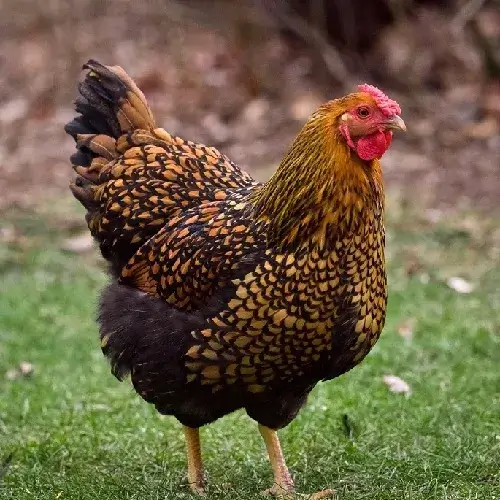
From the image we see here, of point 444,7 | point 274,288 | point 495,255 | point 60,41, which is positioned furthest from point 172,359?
point 60,41

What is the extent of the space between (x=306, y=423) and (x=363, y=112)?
6.73ft

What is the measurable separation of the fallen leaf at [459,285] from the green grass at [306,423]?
0.05m

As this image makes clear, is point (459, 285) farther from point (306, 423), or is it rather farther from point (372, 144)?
point (372, 144)

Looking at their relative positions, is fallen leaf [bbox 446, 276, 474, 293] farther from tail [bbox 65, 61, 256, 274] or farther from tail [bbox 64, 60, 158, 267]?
tail [bbox 64, 60, 158, 267]

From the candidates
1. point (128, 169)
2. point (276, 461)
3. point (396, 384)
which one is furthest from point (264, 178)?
point (276, 461)

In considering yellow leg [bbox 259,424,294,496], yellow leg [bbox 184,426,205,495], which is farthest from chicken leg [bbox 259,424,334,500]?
yellow leg [bbox 184,426,205,495]

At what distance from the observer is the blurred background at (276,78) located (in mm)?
11211

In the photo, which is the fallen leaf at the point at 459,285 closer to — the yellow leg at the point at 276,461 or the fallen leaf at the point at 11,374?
the fallen leaf at the point at 11,374

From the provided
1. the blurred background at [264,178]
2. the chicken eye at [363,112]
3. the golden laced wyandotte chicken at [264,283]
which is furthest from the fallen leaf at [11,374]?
the chicken eye at [363,112]

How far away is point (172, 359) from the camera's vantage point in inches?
169

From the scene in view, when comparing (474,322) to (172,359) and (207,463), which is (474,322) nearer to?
(207,463)

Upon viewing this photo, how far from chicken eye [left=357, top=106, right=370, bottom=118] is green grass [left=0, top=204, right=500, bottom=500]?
160cm

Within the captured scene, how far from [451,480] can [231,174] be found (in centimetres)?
171

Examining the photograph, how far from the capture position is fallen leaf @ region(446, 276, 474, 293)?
8102mm
